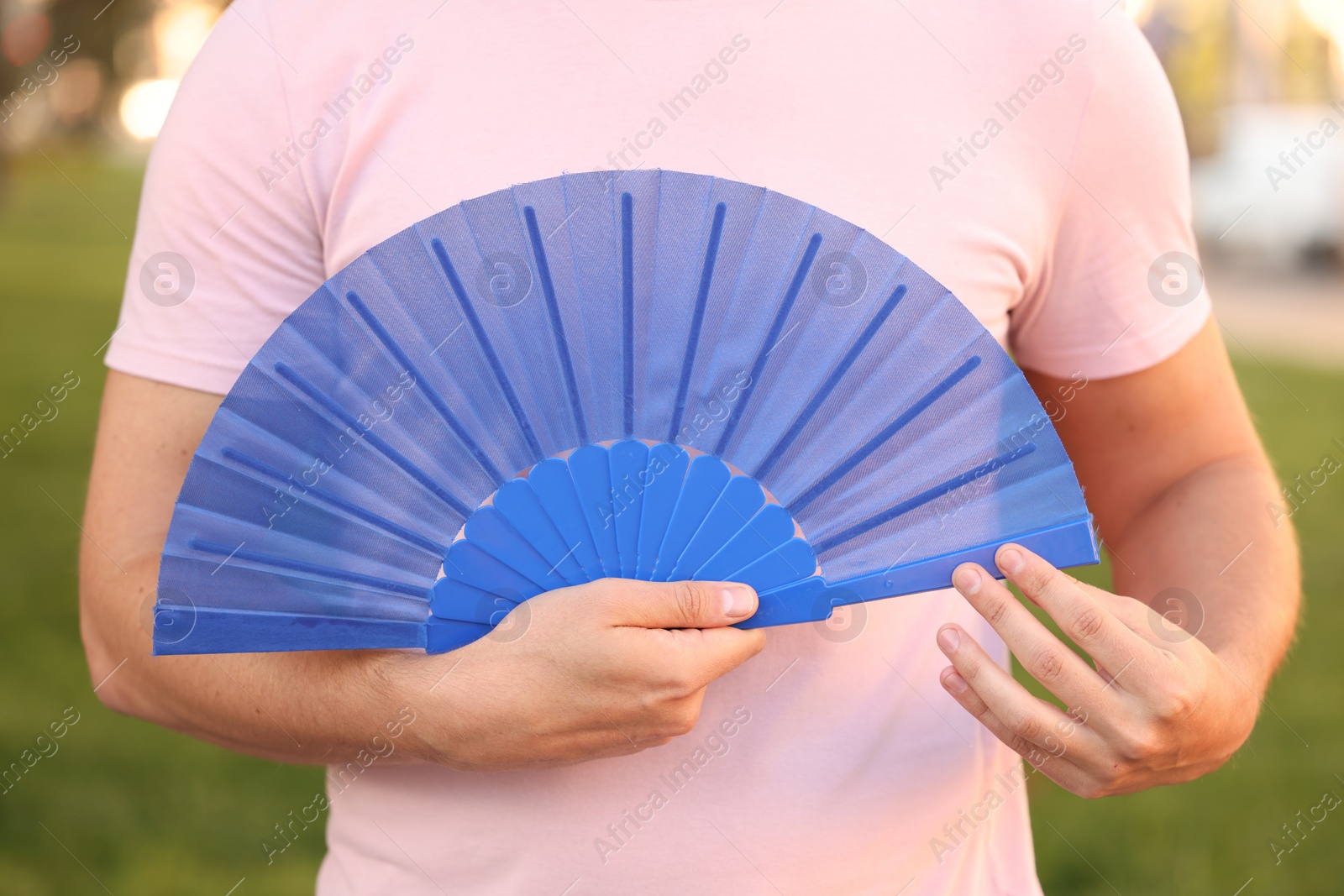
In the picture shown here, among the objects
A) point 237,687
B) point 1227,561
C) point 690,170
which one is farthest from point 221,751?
point 1227,561

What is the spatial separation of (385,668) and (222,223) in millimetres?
498

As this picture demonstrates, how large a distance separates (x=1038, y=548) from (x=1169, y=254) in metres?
0.45

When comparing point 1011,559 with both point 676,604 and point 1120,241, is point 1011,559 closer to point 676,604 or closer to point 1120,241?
point 676,604

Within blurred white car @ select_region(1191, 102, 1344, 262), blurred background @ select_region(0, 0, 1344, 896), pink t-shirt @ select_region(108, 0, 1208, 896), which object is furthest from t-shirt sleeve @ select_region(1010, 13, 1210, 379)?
blurred white car @ select_region(1191, 102, 1344, 262)

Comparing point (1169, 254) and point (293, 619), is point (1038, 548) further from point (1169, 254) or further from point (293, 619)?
point (293, 619)

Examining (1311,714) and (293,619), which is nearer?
(293,619)

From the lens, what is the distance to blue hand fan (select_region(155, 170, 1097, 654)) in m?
1.13

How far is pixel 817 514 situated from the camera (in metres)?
1.18

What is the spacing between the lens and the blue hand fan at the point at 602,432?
3.72ft

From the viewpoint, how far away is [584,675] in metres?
1.04

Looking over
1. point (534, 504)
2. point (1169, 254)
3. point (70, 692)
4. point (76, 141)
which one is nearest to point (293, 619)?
point (534, 504)

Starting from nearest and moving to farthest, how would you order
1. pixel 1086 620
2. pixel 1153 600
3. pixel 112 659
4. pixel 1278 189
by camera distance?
pixel 1086 620
pixel 112 659
pixel 1153 600
pixel 1278 189

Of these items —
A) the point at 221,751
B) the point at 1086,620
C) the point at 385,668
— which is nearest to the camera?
the point at 1086,620

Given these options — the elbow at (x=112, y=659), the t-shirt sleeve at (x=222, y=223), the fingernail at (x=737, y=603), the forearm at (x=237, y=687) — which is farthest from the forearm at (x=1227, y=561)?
the elbow at (x=112, y=659)
